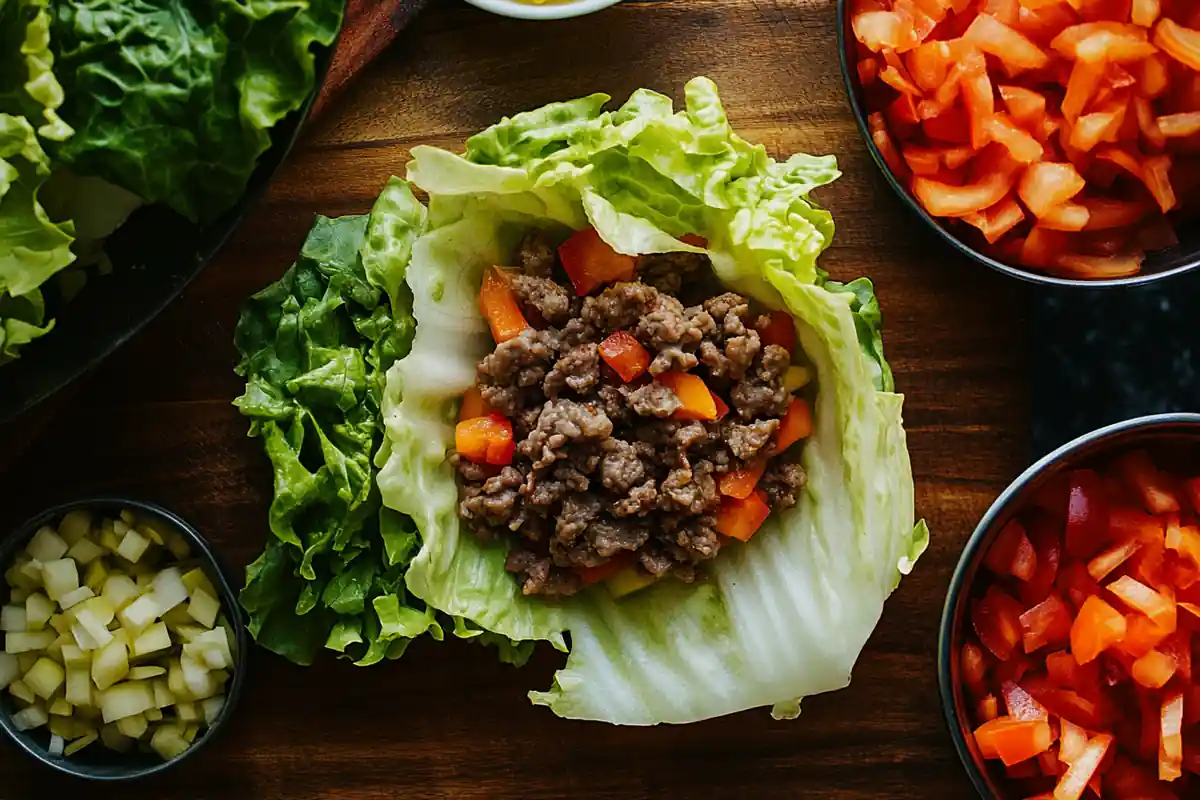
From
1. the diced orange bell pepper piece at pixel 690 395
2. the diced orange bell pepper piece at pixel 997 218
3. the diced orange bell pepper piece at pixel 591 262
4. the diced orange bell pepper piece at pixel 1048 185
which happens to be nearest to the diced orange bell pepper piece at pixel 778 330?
the diced orange bell pepper piece at pixel 690 395

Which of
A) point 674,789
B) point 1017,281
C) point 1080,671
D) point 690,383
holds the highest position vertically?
point 690,383

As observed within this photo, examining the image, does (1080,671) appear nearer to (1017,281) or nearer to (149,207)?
(1017,281)

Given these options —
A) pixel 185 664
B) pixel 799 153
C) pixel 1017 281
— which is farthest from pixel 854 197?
pixel 185 664

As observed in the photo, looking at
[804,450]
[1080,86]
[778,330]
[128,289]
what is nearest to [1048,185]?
[1080,86]

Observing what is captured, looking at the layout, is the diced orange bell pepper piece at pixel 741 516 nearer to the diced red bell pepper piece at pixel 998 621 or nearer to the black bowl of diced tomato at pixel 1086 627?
the black bowl of diced tomato at pixel 1086 627

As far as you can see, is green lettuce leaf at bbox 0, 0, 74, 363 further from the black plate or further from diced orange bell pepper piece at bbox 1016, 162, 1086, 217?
diced orange bell pepper piece at bbox 1016, 162, 1086, 217

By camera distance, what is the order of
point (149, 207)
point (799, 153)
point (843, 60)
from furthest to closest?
point (799, 153) → point (843, 60) → point (149, 207)

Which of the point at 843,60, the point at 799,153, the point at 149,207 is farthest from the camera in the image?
the point at 799,153
